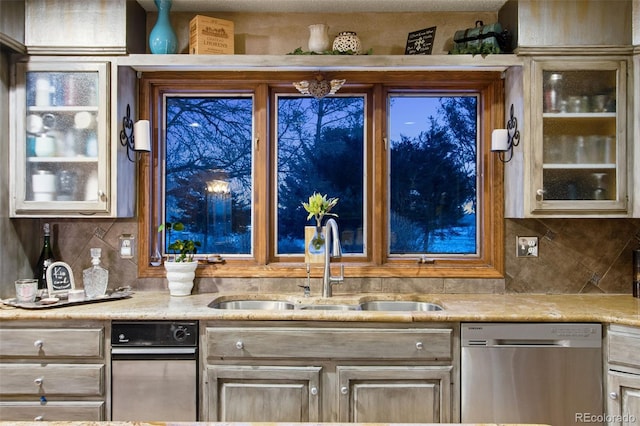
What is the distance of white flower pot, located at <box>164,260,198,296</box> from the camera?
2.66 m

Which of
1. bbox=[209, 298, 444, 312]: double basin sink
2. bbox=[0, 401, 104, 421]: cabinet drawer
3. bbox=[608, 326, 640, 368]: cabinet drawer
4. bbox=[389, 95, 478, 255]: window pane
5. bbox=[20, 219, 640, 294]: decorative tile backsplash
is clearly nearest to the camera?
bbox=[608, 326, 640, 368]: cabinet drawer

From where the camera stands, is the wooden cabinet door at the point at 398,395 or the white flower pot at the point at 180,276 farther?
the white flower pot at the point at 180,276

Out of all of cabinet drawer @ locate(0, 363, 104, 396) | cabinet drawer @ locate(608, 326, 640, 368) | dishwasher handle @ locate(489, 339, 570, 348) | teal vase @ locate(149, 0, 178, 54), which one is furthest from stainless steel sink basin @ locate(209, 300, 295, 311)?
cabinet drawer @ locate(608, 326, 640, 368)

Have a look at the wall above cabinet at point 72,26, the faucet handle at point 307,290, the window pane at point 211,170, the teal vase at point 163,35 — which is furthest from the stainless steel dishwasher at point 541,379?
the wall above cabinet at point 72,26

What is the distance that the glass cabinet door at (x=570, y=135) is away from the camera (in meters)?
2.52

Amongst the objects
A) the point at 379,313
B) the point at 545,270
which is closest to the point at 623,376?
the point at 545,270

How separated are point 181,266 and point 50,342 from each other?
71 cm

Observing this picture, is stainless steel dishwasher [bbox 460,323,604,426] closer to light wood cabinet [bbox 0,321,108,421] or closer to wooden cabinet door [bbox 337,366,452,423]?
wooden cabinet door [bbox 337,366,452,423]

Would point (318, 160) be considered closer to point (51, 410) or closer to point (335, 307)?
point (335, 307)

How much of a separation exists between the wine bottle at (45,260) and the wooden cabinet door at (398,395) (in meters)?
1.76

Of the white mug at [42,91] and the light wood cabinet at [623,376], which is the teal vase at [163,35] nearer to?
the white mug at [42,91]

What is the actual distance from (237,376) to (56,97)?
172cm

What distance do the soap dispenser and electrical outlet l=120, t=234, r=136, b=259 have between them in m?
0.20

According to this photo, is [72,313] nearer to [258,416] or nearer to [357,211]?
[258,416]
